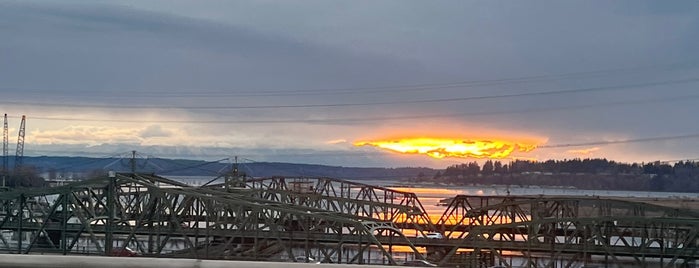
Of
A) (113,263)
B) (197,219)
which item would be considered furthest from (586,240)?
(113,263)

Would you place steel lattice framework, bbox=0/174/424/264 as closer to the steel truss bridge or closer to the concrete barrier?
the steel truss bridge

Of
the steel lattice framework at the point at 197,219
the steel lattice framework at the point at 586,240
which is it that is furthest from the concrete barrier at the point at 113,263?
the steel lattice framework at the point at 586,240

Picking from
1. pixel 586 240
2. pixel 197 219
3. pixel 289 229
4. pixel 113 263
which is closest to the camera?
pixel 113 263

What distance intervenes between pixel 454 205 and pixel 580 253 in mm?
19005

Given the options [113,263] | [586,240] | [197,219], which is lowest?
[586,240]

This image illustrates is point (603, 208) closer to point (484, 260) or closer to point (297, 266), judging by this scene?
point (484, 260)

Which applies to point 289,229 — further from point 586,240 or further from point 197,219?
point 586,240

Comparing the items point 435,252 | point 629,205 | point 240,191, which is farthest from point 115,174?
point 629,205

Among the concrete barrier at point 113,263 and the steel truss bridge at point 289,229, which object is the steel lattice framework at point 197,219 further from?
the concrete barrier at point 113,263

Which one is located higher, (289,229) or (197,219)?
(197,219)

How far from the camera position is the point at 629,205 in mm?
58875

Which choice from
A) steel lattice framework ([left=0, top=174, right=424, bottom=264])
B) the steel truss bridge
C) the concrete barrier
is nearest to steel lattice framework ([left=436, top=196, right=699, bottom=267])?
the steel truss bridge

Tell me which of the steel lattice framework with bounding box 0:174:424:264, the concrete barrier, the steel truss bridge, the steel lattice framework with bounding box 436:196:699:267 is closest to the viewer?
the concrete barrier

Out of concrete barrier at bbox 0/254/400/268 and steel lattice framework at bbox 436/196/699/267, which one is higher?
concrete barrier at bbox 0/254/400/268
